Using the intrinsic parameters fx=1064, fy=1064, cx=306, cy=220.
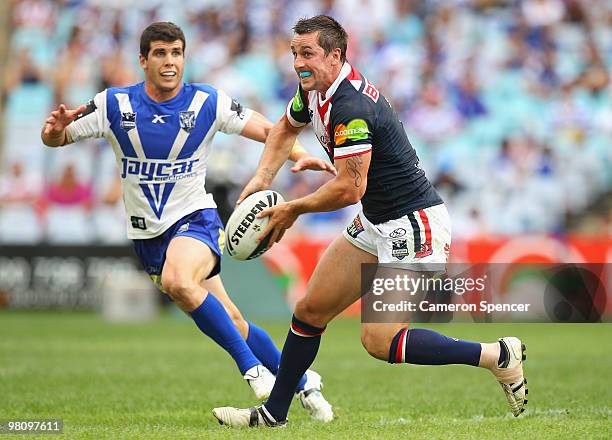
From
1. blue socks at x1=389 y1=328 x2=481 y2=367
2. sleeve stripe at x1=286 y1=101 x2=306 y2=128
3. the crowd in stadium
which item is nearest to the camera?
blue socks at x1=389 y1=328 x2=481 y2=367

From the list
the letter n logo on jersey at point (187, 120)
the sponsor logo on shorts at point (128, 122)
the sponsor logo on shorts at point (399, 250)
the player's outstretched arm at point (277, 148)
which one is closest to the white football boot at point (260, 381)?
the player's outstretched arm at point (277, 148)

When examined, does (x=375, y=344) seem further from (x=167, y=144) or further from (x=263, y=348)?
(x=167, y=144)

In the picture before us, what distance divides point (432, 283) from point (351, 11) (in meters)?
15.3

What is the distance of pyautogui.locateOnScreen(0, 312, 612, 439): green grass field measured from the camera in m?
6.16

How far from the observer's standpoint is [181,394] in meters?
8.23

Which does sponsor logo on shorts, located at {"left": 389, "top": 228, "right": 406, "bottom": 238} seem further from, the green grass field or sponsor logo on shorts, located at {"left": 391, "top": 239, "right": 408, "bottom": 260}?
the green grass field

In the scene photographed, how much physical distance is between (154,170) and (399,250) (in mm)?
2153

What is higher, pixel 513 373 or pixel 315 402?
pixel 513 373

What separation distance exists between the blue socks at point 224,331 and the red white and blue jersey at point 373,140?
125 cm

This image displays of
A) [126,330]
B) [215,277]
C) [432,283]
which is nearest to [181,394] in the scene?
[215,277]

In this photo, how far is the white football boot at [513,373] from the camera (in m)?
6.17

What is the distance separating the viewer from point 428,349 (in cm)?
608

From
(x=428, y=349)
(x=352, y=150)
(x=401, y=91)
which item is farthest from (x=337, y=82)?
(x=401, y=91)

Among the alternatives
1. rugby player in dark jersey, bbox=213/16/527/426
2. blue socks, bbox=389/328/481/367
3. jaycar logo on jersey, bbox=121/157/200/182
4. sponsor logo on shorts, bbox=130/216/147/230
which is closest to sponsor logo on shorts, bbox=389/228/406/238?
rugby player in dark jersey, bbox=213/16/527/426
